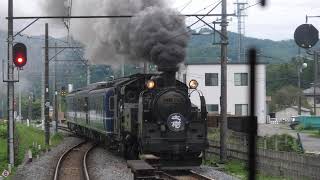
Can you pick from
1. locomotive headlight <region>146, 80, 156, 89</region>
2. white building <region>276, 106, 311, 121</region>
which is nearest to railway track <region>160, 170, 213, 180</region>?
locomotive headlight <region>146, 80, 156, 89</region>

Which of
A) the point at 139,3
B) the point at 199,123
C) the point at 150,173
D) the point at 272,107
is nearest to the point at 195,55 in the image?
the point at 272,107

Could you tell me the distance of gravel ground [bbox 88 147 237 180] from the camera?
15938mm

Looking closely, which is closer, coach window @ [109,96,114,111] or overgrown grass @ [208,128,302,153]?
overgrown grass @ [208,128,302,153]

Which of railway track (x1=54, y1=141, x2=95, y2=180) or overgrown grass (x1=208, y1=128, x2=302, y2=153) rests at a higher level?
overgrown grass (x1=208, y1=128, x2=302, y2=153)

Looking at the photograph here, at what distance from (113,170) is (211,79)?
42.4 metres

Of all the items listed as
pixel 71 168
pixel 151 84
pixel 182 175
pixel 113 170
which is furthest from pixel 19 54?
pixel 182 175

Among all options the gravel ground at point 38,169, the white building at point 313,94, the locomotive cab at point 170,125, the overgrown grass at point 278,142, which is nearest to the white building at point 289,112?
the white building at point 313,94

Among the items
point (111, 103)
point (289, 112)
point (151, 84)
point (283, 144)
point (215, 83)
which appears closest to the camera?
point (151, 84)

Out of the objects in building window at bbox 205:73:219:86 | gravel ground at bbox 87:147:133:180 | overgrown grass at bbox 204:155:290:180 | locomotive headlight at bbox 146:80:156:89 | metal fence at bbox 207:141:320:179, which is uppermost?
building window at bbox 205:73:219:86

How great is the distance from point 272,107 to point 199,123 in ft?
266

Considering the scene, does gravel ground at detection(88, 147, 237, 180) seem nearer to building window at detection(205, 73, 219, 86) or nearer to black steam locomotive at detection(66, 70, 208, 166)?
black steam locomotive at detection(66, 70, 208, 166)

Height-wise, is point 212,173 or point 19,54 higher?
point 19,54

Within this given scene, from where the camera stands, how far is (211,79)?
5934 cm

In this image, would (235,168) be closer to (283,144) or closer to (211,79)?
(283,144)
